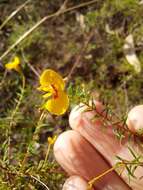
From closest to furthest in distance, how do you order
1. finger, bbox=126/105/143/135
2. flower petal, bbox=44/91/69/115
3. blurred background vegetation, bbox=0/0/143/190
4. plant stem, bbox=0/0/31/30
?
flower petal, bbox=44/91/69/115 → finger, bbox=126/105/143/135 → blurred background vegetation, bbox=0/0/143/190 → plant stem, bbox=0/0/31/30

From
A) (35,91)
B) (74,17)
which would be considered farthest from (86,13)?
(35,91)

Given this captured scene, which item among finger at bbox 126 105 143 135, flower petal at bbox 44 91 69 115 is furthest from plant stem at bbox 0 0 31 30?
flower petal at bbox 44 91 69 115

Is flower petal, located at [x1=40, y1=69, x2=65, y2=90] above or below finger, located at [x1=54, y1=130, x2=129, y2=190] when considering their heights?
above

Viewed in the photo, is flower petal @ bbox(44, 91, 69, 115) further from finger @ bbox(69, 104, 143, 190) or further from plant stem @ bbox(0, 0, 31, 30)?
plant stem @ bbox(0, 0, 31, 30)

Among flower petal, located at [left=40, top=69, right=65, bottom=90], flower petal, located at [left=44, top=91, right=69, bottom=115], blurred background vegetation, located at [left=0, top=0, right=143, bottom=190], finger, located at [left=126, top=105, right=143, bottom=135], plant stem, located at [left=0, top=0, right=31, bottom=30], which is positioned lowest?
finger, located at [left=126, top=105, right=143, bottom=135]

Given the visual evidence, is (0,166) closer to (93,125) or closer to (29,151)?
(29,151)

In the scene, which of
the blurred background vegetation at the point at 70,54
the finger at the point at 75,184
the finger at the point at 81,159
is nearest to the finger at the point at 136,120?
the finger at the point at 81,159

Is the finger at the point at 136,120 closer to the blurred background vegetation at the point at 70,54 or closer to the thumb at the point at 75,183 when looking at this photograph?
the thumb at the point at 75,183
